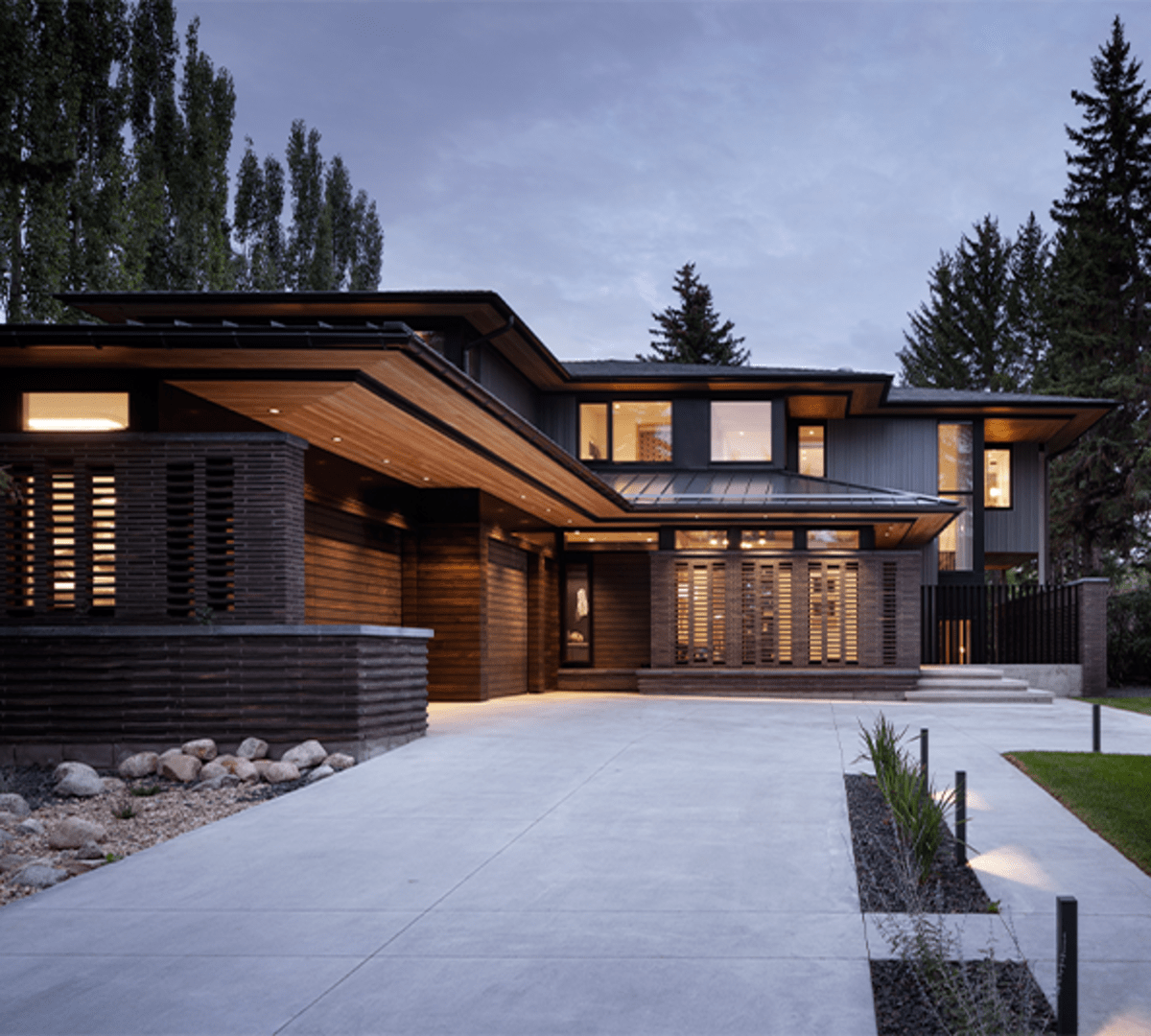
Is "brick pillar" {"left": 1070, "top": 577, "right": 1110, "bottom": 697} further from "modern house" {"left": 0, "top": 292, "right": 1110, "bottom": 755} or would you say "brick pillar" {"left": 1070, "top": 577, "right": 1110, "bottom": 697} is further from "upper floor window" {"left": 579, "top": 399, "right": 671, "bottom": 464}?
"upper floor window" {"left": 579, "top": 399, "right": 671, "bottom": 464}

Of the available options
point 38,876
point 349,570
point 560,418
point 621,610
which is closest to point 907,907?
point 38,876

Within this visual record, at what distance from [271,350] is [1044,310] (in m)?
40.5

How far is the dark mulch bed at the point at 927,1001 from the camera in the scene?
372 cm

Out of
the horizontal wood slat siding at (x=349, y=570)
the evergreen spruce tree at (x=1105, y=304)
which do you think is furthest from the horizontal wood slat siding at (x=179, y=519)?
the evergreen spruce tree at (x=1105, y=304)

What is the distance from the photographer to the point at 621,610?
2250 cm

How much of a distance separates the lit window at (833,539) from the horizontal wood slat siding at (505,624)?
5910 millimetres

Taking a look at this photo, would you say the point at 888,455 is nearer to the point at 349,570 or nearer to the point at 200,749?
the point at 349,570

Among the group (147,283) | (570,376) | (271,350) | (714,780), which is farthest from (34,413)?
(147,283)

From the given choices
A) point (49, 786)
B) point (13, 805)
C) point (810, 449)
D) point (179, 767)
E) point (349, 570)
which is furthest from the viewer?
point (810, 449)

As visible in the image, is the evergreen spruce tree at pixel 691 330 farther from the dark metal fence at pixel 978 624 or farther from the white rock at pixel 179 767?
the white rock at pixel 179 767

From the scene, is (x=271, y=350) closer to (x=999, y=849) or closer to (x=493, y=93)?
(x=999, y=849)

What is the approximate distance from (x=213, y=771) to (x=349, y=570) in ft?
19.5

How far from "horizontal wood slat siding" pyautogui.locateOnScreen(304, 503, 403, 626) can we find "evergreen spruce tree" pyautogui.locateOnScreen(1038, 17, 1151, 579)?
1048 inches

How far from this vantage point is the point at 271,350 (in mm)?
9094
